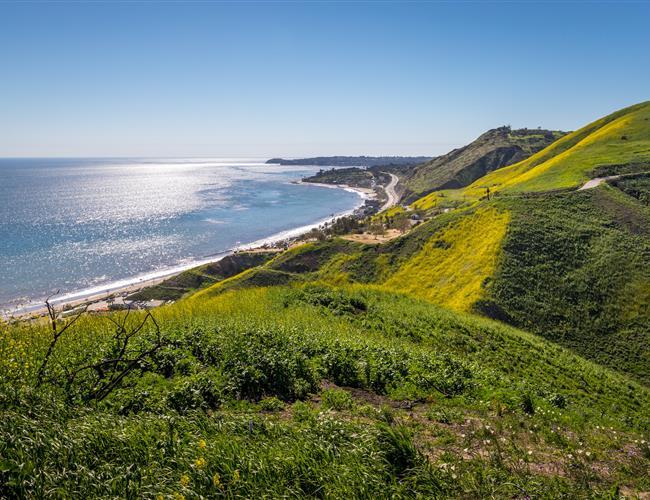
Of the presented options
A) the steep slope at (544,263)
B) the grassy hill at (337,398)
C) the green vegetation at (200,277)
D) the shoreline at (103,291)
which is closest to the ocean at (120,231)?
the shoreline at (103,291)

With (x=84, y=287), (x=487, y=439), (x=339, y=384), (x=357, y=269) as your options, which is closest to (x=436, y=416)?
(x=487, y=439)

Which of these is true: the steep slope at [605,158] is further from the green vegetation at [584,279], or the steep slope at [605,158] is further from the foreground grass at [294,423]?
the foreground grass at [294,423]

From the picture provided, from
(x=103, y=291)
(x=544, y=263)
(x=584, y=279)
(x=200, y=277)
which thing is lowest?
(x=103, y=291)

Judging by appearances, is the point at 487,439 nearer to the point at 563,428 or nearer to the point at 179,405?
the point at 563,428

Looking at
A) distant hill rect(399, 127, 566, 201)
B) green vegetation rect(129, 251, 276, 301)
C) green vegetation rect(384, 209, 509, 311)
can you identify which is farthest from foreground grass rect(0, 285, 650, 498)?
distant hill rect(399, 127, 566, 201)

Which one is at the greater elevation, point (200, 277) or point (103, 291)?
point (200, 277)

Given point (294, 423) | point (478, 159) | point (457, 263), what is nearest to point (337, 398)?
point (294, 423)

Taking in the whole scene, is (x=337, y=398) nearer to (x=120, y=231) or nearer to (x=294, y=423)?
(x=294, y=423)
